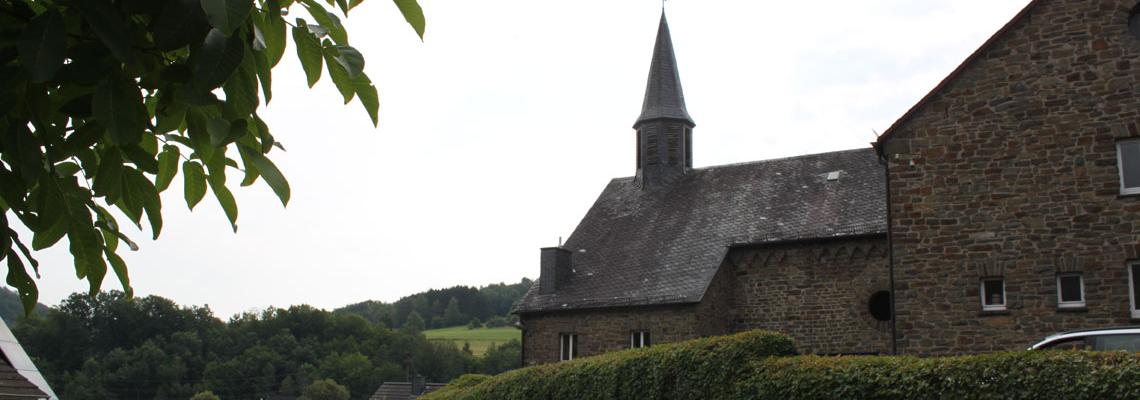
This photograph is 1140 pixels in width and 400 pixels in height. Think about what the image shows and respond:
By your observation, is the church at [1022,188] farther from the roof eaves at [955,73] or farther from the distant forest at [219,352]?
the distant forest at [219,352]

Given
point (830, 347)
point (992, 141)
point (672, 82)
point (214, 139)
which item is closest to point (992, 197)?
point (992, 141)

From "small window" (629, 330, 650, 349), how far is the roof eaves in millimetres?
9323

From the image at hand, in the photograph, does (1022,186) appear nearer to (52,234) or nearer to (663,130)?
(663,130)

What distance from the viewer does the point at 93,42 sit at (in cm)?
277

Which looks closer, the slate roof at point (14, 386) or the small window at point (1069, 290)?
the slate roof at point (14, 386)

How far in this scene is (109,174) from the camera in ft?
9.82

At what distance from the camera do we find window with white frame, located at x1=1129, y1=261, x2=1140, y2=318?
1895 centimetres

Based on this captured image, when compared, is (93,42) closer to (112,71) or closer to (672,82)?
(112,71)

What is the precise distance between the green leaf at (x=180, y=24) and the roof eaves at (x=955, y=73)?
767 inches

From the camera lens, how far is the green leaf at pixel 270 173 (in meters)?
3.02

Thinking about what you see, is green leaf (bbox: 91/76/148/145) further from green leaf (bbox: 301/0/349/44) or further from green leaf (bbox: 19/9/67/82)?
green leaf (bbox: 301/0/349/44)

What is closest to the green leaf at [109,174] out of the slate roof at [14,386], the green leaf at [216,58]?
the green leaf at [216,58]

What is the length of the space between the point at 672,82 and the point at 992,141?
15905 mm

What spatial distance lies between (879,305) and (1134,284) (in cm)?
778
